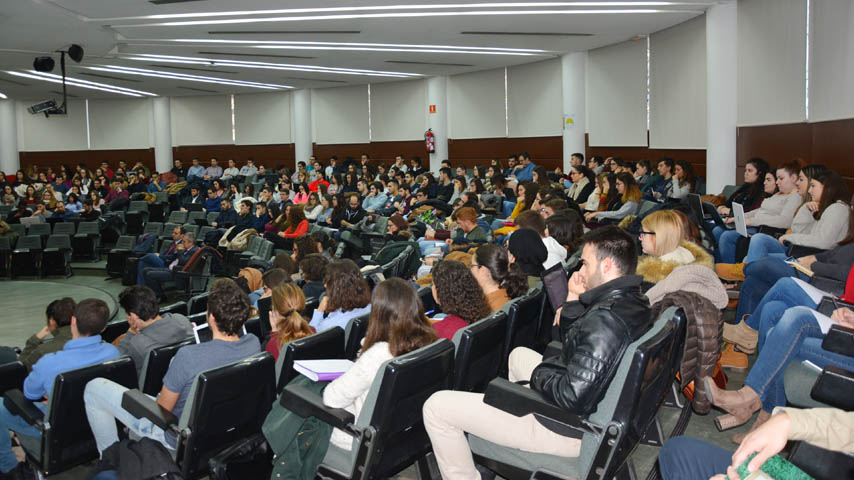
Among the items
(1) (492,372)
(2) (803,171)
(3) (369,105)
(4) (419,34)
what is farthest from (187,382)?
(3) (369,105)

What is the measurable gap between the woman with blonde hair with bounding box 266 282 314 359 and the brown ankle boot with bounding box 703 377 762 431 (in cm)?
199

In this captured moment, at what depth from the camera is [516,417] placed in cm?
248

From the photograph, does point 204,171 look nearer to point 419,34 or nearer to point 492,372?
point 419,34

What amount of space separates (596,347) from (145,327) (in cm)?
287

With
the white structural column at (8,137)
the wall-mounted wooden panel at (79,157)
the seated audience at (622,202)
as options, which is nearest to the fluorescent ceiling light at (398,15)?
the seated audience at (622,202)

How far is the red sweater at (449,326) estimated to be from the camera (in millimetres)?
3270

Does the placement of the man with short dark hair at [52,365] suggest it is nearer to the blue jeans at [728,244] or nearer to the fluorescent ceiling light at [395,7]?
the blue jeans at [728,244]

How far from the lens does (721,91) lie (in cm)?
859

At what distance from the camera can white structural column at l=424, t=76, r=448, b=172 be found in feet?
54.4

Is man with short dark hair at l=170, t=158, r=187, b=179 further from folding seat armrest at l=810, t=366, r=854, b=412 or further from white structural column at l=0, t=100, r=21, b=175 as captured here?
folding seat armrest at l=810, t=366, r=854, b=412

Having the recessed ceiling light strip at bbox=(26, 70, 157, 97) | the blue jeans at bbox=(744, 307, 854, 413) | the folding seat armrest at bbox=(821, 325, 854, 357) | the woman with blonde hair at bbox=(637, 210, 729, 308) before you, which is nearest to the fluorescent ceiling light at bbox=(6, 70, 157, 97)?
the recessed ceiling light strip at bbox=(26, 70, 157, 97)

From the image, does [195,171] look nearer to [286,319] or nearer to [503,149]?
[503,149]

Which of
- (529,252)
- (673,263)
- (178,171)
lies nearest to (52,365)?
(529,252)

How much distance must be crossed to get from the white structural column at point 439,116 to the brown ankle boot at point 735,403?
13.8 meters
